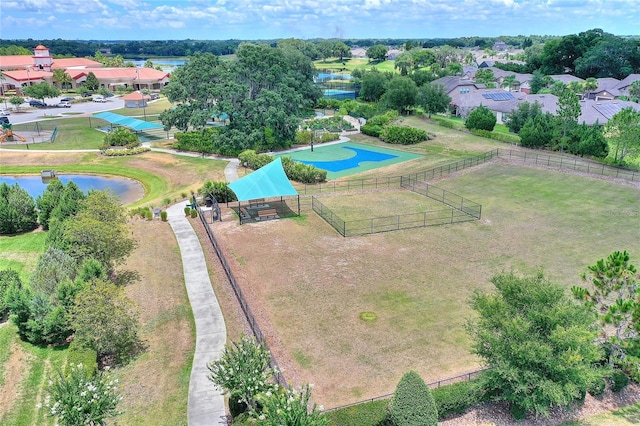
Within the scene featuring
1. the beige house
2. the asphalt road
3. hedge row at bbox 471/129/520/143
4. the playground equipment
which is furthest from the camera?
the beige house

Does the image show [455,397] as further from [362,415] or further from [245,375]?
[245,375]

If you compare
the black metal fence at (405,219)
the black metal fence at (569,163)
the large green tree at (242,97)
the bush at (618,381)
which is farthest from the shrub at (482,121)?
the bush at (618,381)

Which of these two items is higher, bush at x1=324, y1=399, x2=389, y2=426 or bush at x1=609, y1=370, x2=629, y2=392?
bush at x1=324, y1=399, x2=389, y2=426

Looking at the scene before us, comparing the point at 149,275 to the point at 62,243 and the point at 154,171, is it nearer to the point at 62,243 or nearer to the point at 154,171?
the point at 62,243

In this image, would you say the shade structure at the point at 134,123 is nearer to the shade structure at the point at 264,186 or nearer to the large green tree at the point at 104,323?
the shade structure at the point at 264,186

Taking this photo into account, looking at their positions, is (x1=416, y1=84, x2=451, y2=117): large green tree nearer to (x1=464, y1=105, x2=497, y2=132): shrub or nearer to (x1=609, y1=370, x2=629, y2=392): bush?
(x1=464, y1=105, x2=497, y2=132): shrub

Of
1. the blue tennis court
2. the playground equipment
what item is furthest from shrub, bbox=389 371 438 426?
the playground equipment

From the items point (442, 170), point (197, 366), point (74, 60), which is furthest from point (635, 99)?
point (74, 60)
